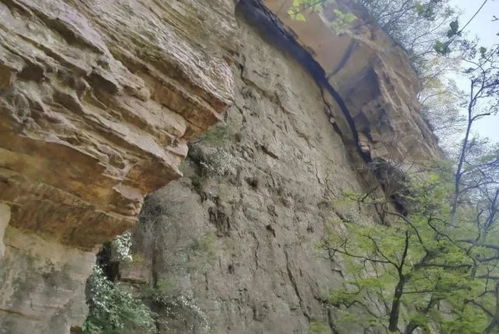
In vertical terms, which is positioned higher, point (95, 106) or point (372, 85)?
point (372, 85)

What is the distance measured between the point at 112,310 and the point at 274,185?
523cm

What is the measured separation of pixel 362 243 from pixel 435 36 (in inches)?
486

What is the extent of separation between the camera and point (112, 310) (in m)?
5.22

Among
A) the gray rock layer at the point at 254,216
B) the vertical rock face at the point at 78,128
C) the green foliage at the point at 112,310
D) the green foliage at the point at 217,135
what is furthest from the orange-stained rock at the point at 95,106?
the green foliage at the point at 217,135

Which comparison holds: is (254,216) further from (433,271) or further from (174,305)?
(433,271)

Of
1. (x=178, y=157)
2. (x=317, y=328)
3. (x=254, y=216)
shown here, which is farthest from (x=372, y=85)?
(x=178, y=157)

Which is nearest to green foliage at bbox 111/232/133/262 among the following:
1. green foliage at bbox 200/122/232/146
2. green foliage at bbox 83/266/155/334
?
green foliage at bbox 83/266/155/334

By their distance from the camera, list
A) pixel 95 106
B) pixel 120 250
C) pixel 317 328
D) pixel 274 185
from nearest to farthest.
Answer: pixel 95 106, pixel 120 250, pixel 317 328, pixel 274 185

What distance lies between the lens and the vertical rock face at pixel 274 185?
6.82 metres

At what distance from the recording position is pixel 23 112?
3150 mm

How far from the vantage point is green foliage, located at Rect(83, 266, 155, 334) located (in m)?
5.09

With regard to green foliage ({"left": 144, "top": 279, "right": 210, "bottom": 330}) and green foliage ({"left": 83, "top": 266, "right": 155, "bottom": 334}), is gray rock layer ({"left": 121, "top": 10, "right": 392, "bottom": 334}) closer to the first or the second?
green foliage ({"left": 144, "top": 279, "right": 210, "bottom": 330})

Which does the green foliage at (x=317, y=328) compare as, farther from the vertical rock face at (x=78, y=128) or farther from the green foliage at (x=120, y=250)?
the vertical rock face at (x=78, y=128)

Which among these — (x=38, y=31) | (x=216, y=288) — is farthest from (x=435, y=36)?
(x=38, y=31)
